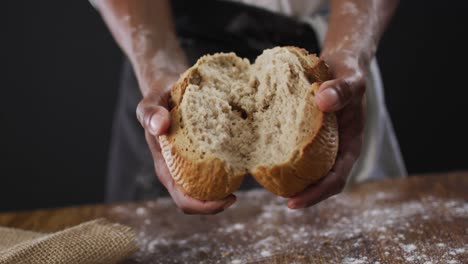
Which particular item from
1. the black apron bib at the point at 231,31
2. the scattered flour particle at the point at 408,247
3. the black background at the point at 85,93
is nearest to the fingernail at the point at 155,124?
the scattered flour particle at the point at 408,247

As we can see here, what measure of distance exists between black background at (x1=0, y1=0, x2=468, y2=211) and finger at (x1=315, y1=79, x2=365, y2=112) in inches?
75.0

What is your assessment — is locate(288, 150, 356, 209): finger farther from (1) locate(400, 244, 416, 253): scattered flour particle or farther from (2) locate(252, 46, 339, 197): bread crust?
(1) locate(400, 244, 416, 253): scattered flour particle

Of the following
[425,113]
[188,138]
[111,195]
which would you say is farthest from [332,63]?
[425,113]

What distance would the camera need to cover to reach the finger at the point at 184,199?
4.43ft

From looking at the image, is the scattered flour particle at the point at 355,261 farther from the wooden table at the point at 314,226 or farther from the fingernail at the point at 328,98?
the fingernail at the point at 328,98

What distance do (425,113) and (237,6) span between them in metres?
1.49

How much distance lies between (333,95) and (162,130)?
1.10ft

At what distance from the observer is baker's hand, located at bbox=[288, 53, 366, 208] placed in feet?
4.25

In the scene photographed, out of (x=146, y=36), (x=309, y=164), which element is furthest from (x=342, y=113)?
(x=146, y=36)

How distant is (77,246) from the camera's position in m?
1.47

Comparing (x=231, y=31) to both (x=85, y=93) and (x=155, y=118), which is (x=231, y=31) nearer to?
A: (x=155, y=118)

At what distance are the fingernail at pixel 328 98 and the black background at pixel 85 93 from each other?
194 centimetres

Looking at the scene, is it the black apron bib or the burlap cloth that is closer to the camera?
the burlap cloth

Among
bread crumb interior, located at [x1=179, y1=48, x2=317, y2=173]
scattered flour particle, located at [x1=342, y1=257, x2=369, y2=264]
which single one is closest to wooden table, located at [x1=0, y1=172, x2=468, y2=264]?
scattered flour particle, located at [x1=342, y1=257, x2=369, y2=264]
